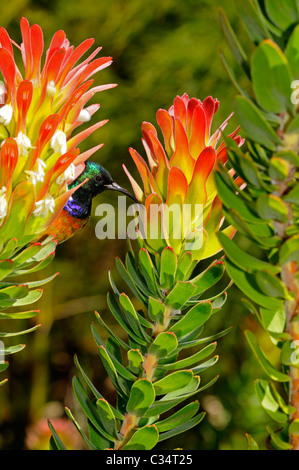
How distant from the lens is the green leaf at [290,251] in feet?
0.53

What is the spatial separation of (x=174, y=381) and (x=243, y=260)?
74 millimetres

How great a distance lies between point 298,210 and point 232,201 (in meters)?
0.02

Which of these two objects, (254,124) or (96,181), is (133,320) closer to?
(254,124)

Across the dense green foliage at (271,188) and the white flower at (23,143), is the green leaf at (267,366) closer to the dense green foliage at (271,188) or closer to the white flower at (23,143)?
the dense green foliage at (271,188)

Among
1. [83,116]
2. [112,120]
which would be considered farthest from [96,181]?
[112,120]

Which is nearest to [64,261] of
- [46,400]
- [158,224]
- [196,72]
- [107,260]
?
[107,260]

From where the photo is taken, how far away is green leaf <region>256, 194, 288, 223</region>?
0.16 metres

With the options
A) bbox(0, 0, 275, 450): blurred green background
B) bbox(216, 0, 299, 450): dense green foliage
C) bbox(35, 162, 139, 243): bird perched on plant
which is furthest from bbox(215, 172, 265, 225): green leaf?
bbox(0, 0, 275, 450): blurred green background

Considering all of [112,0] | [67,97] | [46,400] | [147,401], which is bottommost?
[46,400]

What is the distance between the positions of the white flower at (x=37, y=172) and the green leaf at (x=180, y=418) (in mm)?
118

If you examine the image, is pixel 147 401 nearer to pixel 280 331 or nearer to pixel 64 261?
pixel 280 331

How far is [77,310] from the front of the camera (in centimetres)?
86

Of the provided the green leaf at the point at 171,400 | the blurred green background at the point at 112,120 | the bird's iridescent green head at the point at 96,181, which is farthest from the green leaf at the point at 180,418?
the blurred green background at the point at 112,120

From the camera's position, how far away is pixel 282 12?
157 mm
